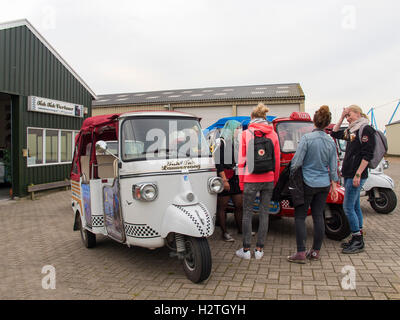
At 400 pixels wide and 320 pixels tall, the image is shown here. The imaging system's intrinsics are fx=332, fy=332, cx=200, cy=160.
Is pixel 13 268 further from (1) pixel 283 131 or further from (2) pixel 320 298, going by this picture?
(1) pixel 283 131

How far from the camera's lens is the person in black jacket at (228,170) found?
17.6 ft

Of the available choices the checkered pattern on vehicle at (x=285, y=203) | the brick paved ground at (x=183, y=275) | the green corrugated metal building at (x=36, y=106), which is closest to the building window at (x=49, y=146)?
the green corrugated metal building at (x=36, y=106)

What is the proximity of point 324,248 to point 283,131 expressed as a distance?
2109 mm

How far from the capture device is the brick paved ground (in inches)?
147

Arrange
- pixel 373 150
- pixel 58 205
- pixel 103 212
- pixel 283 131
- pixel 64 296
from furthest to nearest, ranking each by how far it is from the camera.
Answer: pixel 58 205 → pixel 283 131 → pixel 103 212 → pixel 373 150 → pixel 64 296

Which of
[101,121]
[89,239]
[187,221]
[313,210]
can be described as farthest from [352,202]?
[89,239]

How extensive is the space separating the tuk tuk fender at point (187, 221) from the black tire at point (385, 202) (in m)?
5.45

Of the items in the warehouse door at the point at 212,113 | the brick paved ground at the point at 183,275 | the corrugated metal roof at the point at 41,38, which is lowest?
the brick paved ground at the point at 183,275

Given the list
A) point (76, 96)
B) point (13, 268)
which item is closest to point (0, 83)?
point (76, 96)

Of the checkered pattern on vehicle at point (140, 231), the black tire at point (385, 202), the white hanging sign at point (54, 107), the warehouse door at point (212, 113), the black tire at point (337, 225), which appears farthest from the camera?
the warehouse door at point (212, 113)

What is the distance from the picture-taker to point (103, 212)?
16.8ft

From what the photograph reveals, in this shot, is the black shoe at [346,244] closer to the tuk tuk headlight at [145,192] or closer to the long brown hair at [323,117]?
the long brown hair at [323,117]

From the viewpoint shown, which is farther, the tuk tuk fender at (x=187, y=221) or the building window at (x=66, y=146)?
the building window at (x=66, y=146)

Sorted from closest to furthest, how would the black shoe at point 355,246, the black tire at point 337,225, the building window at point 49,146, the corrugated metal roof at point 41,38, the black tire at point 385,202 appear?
the black shoe at point 355,246, the black tire at point 337,225, the black tire at point 385,202, the corrugated metal roof at point 41,38, the building window at point 49,146
